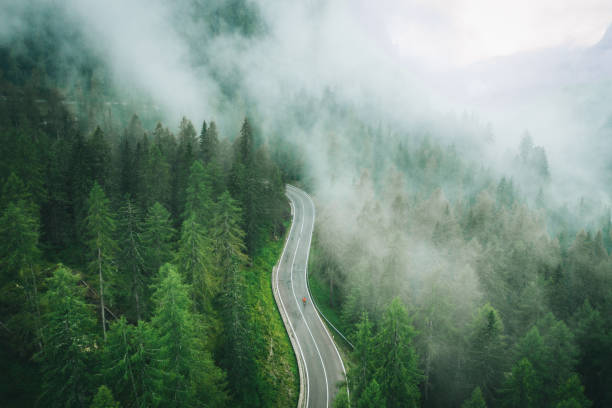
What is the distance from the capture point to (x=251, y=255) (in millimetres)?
37656

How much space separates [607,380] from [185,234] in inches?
1616

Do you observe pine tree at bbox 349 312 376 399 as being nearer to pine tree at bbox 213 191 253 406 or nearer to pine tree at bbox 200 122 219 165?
pine tree at bbox 213 191 253 406

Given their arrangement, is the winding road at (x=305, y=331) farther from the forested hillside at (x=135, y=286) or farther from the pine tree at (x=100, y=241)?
the pine tree at (x=100, y=241)

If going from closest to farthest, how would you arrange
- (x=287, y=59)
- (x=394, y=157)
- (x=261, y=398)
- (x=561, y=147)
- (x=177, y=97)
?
(x=261, y=398) → (x=394, y=157) → (x=177, y=97) → (x=287, y=59) → (x=561, y=147)

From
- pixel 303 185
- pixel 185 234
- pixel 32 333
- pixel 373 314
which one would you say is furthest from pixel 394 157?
pixel 32 333

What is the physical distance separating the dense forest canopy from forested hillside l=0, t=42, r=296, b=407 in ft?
0.54

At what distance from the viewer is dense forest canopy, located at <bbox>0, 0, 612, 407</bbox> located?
17578mm

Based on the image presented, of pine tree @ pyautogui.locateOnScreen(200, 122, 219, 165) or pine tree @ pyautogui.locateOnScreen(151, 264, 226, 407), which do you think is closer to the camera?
pine tree @ pyautogui.locateOnScreen(151, 264, 226, 407)

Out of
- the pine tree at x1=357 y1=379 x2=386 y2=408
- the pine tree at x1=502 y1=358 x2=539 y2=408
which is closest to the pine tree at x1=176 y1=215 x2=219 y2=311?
the pine tree at x1=357 y1=379 x2=386 y2=408

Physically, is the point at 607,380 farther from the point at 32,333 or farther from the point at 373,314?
the point at 32,333

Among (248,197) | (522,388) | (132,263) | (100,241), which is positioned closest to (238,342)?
(132,263)

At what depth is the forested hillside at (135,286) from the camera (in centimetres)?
1426

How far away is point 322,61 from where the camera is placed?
148000 mm

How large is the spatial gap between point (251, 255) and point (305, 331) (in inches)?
451
